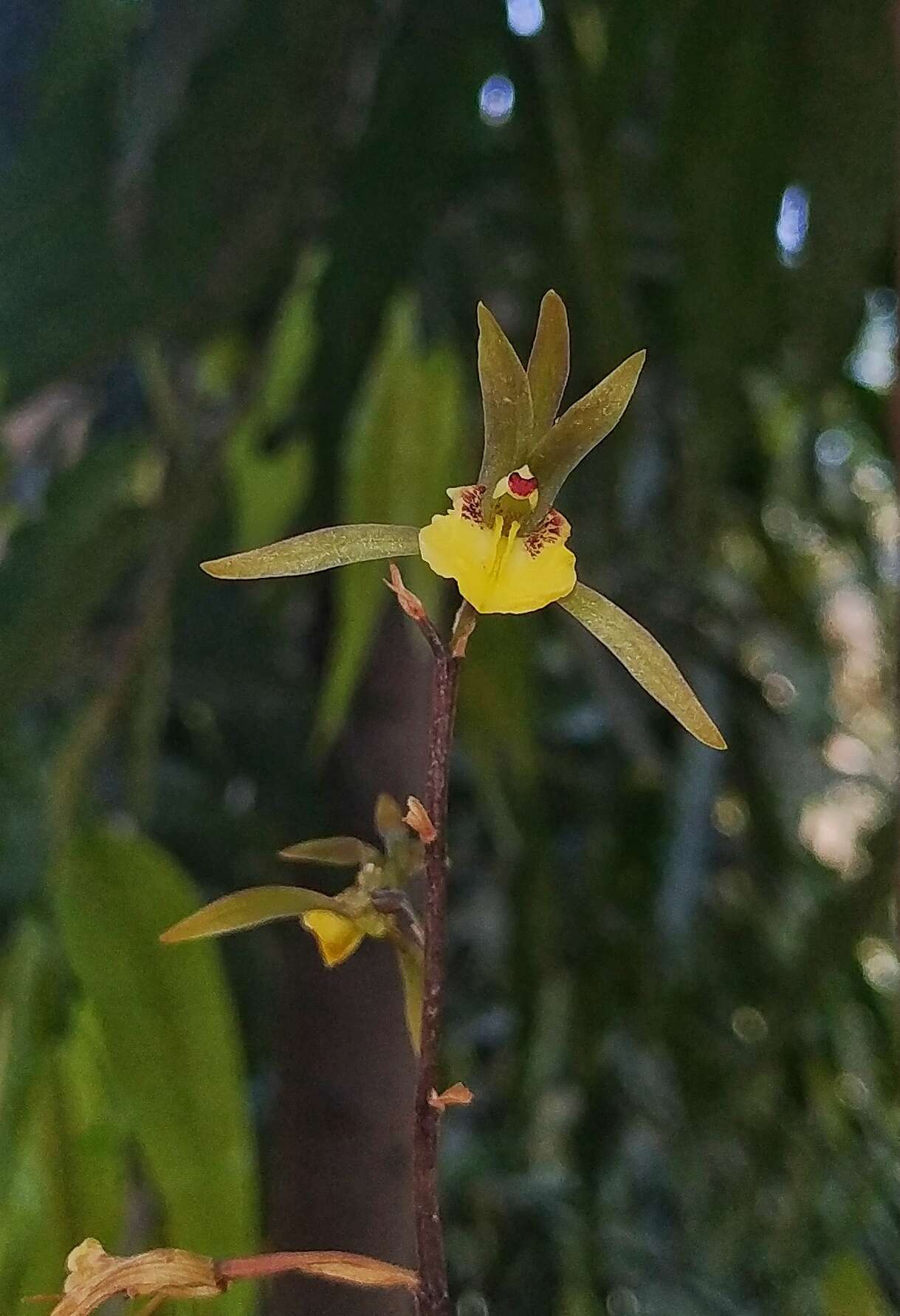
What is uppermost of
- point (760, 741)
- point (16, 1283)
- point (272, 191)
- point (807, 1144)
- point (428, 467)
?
point (272, 191)

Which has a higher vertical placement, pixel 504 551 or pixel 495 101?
pixel 495 101

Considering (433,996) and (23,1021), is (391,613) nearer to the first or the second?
(23,1021)

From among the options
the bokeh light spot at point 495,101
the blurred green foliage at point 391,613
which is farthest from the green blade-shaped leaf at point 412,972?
the bokeh light spot at point 495,101

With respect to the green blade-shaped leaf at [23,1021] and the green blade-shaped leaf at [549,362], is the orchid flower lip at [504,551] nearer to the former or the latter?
the green blade-shaped leaf at [549,362]

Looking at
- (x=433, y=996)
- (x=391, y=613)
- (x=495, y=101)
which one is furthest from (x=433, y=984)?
(x=495, y=101)

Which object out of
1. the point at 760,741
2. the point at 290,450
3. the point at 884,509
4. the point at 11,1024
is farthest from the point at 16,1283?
the point at 884,509

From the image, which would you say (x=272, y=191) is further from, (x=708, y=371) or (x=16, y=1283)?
(x=16, y=1283)

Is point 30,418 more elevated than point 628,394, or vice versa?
point 30,418
